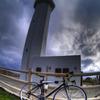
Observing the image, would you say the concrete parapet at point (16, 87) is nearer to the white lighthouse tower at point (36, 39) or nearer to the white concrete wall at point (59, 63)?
the white concrete wall at point (59, 63)

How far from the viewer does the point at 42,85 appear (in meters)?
3.23

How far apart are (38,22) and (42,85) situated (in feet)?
43.9

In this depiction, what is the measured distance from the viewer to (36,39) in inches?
566

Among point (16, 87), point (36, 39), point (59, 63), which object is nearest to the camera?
point (16, 87)

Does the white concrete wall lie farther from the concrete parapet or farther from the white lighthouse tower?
the concrete parapet

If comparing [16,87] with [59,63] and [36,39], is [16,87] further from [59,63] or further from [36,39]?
[36,39]

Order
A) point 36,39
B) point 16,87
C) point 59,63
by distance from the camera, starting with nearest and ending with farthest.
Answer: point 16,87, point 59,63, point 36,39

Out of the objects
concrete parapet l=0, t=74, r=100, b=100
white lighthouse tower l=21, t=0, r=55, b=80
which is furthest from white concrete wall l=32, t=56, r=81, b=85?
concrete parapet l=0, t=74, r=100, b=100

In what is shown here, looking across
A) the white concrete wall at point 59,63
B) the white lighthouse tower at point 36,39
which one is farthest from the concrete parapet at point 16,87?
the white lighthouse tower at point 36,39

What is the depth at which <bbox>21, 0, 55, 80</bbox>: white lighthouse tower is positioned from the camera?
13.7 m

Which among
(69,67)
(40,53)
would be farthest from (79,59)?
(40,53)

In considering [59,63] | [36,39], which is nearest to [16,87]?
[59,63]

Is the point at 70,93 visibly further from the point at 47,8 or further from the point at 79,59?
the point at 47,8

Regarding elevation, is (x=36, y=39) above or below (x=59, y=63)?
above
